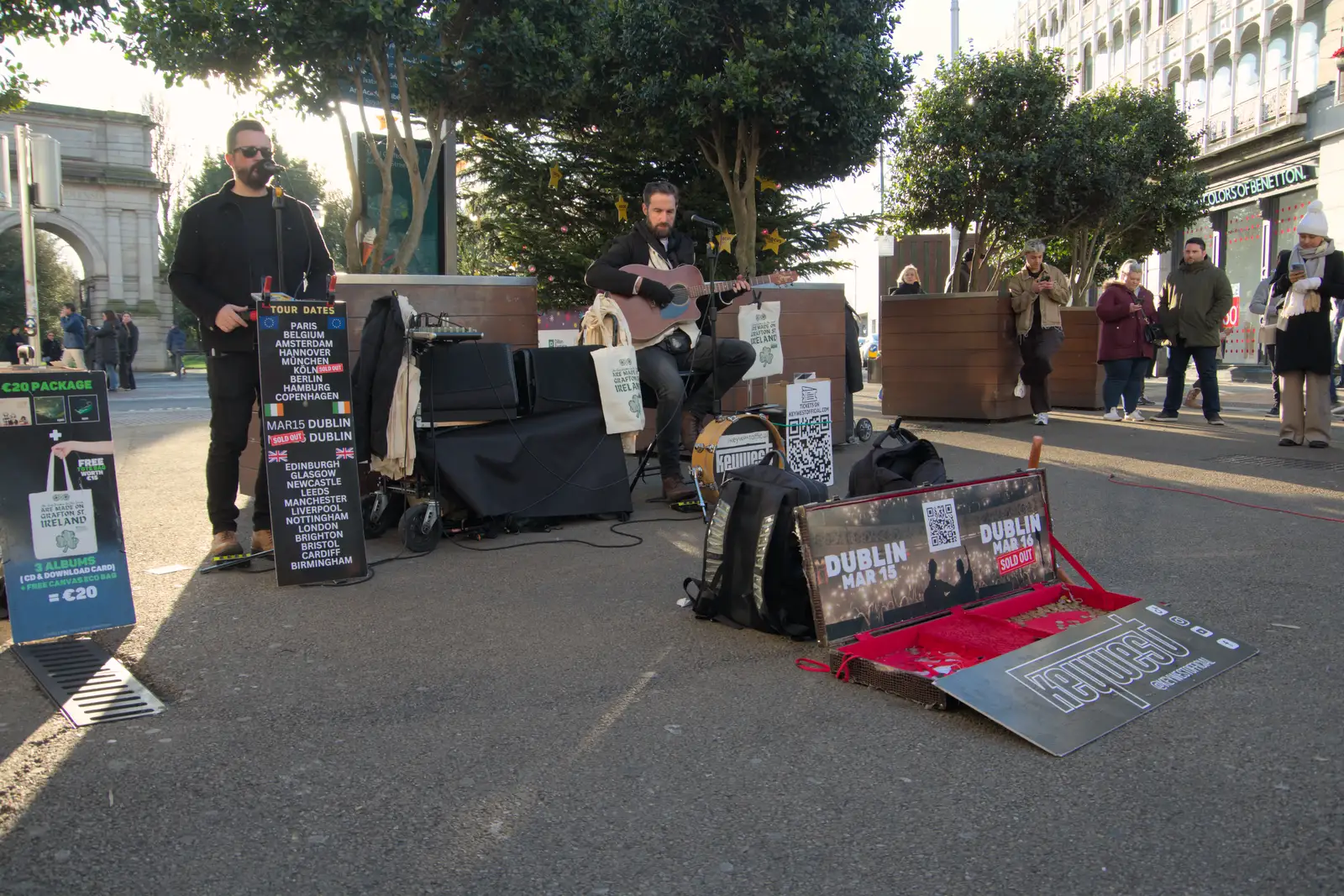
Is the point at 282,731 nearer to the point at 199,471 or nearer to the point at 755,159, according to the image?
the point at 199,471

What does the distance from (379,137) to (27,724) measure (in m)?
8.51

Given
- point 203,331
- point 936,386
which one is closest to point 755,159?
point 936,386

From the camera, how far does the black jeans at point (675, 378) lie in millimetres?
7000

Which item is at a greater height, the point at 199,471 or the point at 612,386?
the point at 612,386

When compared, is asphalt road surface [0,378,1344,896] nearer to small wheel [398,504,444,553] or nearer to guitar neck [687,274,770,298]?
small wheel [398,504,444,553]

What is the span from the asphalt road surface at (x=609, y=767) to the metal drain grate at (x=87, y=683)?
0.08m

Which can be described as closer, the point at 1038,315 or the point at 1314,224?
the point at 1314,224

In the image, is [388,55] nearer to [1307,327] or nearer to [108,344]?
[1307,327]

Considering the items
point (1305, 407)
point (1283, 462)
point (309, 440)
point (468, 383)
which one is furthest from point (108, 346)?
point (1283, 462)

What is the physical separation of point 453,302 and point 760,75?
16.2ft

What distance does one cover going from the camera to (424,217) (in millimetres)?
11219

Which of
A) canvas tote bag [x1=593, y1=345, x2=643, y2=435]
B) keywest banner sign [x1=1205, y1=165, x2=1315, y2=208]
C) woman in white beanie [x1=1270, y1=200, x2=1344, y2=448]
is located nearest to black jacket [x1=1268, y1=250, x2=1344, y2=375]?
woman in white beanie [x1=1270, y1=200, x2=1344, y2=448]

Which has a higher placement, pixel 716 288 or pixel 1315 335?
pixel 716 288

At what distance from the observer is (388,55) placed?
32.4 ft
